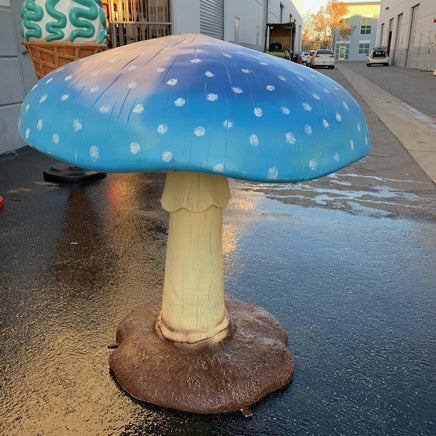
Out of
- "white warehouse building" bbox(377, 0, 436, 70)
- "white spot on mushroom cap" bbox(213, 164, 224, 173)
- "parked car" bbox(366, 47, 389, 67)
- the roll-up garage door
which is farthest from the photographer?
"parked car" bbox(366, 47, 389, 67)

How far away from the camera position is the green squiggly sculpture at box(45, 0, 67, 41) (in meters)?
3.82

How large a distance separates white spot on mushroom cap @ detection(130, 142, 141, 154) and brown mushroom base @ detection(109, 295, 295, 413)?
3.71ft

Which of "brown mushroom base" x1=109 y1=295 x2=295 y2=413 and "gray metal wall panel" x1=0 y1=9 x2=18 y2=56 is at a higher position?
"gray metal wall panel" x1=0 y1=9 x2=18 y2=56

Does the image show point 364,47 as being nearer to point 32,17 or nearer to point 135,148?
point 32,17

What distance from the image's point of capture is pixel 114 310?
8.17 feet

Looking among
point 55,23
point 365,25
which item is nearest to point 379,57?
point 365,25

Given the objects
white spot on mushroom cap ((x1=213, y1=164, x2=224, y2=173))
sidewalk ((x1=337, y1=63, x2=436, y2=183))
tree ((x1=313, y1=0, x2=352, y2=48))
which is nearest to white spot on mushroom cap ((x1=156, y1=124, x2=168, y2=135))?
white spot on mushroom cap ((x1=213, y1=164, x2=224, y2=173))

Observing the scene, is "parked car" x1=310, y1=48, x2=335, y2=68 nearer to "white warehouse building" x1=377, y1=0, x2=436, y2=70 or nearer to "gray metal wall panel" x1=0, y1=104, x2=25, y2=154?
"white warehouse building" x1=377, y1=0, x2=436, y2=70

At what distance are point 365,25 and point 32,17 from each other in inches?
2656

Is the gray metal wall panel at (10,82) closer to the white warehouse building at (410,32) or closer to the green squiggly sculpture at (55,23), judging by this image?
the green squiggly sculpture at (55,23)

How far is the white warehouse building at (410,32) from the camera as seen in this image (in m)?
27.4

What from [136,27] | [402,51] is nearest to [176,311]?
[136,27]

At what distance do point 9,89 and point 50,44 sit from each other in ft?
10.5

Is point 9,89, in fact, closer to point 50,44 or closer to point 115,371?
point 50,44
